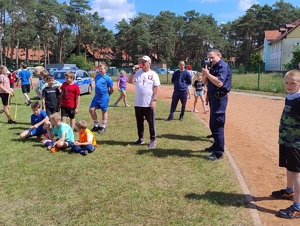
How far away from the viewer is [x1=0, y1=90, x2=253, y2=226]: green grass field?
3.74 meters

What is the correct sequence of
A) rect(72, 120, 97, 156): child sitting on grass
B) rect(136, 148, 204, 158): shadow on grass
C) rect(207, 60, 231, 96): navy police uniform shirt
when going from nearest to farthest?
rect(207, 60, 231, 96): navy police uniform shirt → rect(136, 148, 204, 158): shadow on grass → rect(72, 120, 97, 156): child sitting on grass

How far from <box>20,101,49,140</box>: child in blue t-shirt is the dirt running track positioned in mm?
4143

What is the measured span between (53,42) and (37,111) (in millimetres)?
69279

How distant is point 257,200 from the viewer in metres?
4.21

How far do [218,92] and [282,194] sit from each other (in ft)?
6.57

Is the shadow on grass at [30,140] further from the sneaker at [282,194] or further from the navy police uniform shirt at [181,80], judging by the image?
the sneaker at [282,194]

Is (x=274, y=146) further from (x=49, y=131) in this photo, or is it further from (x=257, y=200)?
(x=49, y=131)

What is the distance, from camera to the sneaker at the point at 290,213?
372 centimetres

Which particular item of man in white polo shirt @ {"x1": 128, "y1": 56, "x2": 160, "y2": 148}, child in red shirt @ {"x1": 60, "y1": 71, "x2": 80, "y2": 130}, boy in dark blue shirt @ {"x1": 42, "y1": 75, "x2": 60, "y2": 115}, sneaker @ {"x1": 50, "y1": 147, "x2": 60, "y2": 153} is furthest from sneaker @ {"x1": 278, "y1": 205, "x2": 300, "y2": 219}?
boy in dark blue shirt @ {"x1": 42, "y1": 75, "x2": 60, "y2": 115}

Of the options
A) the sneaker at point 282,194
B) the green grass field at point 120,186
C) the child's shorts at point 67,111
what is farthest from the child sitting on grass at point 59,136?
the sneaker at point 282,194

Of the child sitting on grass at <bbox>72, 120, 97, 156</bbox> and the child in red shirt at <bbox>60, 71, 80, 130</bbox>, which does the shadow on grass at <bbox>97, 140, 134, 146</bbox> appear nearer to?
the child sitting on grass at <bbox>72, 120, 97, 156</bbox>

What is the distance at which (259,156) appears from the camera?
618cm

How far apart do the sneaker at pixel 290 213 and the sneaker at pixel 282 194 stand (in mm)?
498

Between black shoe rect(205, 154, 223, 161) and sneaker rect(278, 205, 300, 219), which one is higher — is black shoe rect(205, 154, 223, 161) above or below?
above
